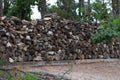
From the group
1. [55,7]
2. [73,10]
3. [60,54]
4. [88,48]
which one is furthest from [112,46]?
[55,7]

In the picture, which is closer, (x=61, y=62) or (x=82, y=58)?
(x=61, y=62)

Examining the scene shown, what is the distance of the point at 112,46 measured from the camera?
11336 millimetres

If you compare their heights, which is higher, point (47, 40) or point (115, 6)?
point (115, 6)

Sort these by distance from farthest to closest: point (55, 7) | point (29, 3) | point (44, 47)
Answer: point (55, 7) → point (29, 3) → point (44, 47)

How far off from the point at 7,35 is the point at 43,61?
1197mm

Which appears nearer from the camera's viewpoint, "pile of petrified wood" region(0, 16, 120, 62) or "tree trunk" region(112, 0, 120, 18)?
"pile of petrified wood" region(0, 16, 120, 62)

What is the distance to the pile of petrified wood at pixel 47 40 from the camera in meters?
8.43

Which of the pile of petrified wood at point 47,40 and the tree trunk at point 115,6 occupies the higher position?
the tree trunk at point 115,6

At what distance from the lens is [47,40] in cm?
923

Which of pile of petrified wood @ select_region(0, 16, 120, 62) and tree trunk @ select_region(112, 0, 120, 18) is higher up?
tree trunk @ select_region(112, 0, 120, 18)

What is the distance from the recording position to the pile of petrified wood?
8.43 metres

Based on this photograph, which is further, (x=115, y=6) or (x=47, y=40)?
(x=115, y=6)

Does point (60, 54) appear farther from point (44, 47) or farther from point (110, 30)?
point (110, 30)

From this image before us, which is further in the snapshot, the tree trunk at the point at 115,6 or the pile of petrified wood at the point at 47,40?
the tree trunk at the point at 115,6
